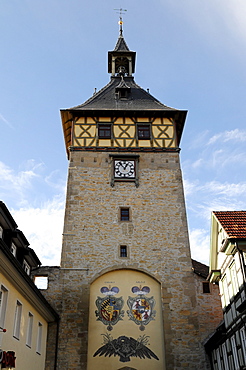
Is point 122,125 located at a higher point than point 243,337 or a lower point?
higher

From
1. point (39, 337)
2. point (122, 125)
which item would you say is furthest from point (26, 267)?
point (122, 125)

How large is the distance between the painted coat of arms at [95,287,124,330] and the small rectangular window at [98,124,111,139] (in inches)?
305

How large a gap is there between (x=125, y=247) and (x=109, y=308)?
8.83ft

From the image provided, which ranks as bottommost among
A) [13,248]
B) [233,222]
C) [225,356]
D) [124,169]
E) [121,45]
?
[225,356]

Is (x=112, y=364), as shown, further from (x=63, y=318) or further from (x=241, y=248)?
(x=241, y=248)

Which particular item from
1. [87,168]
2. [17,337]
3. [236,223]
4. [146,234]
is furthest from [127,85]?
[17,337]

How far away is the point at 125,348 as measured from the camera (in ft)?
53.4

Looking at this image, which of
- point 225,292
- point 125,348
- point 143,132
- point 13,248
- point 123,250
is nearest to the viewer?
point 225,292

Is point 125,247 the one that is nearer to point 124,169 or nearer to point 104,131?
point 124,169

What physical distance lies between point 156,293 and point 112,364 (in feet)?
10.6

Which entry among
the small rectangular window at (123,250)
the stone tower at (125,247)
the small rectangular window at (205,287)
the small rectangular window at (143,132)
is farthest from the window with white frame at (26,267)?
the small rectangular window at (143,132)

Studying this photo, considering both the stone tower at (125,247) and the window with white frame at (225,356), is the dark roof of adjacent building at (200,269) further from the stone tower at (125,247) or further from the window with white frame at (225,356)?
the window with white frame at (225,356)

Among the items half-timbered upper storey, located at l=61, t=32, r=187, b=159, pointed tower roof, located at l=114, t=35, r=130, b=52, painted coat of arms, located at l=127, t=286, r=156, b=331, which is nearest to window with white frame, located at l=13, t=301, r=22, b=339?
painted coat of arms, located at l=127, t=286, r=156, b=331

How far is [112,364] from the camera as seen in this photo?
1592 cm
